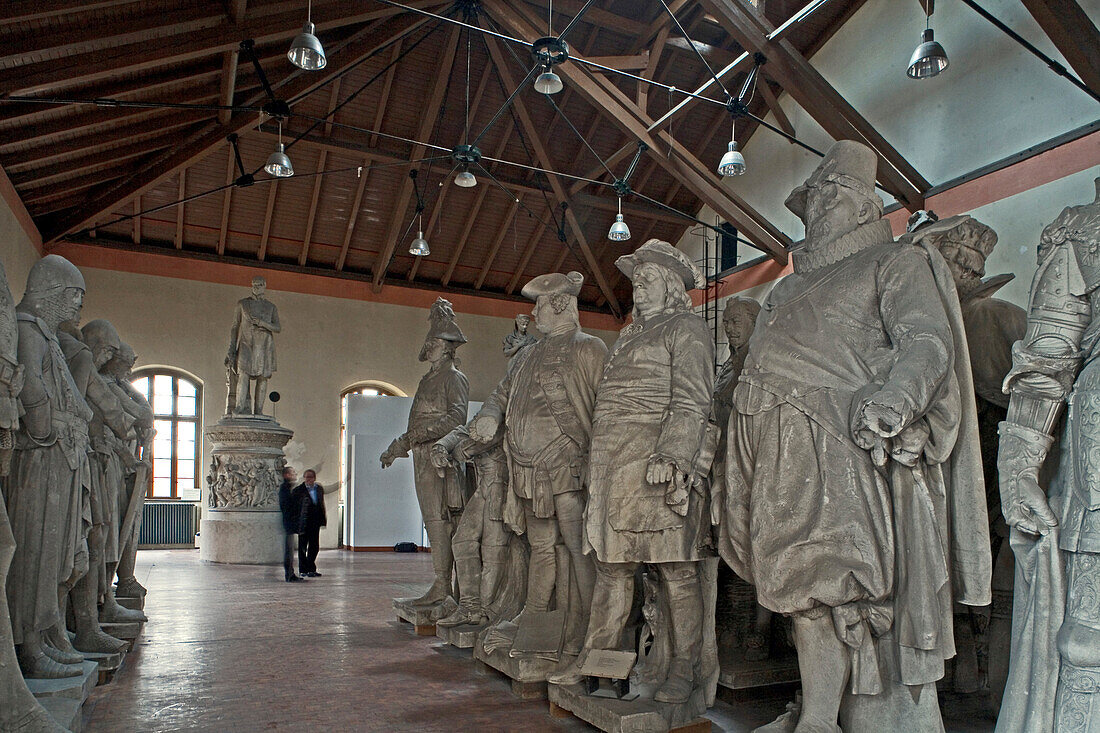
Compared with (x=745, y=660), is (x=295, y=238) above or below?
above

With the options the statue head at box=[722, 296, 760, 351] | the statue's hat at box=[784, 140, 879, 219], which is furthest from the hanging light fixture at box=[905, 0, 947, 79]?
the statue's hat at box=[784, 140, 879, 219]

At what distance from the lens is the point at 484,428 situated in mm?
4152

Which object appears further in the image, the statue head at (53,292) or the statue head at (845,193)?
the statue head at (53,292)

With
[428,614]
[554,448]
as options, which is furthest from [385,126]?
[554,448]

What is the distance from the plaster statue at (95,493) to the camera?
13.0 feet

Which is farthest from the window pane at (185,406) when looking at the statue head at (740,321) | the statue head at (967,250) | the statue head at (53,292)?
the statue head at (967,250)

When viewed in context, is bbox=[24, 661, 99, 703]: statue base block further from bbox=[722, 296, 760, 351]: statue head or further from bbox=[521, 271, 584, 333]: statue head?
bbox=[722, 296, 760, 351]: statue head

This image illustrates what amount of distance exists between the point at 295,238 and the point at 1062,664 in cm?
1522

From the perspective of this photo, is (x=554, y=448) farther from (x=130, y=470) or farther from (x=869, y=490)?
(x=130, y=470)

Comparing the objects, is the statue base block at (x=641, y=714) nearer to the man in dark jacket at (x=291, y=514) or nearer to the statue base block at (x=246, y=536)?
the man in dark jacket at (x=291, y=514)

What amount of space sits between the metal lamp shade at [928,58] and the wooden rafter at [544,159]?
546 cm

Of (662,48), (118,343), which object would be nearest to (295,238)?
(662,48)

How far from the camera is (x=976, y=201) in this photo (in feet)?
33.7

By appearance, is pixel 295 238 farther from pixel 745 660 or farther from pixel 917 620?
pixel 917 620
